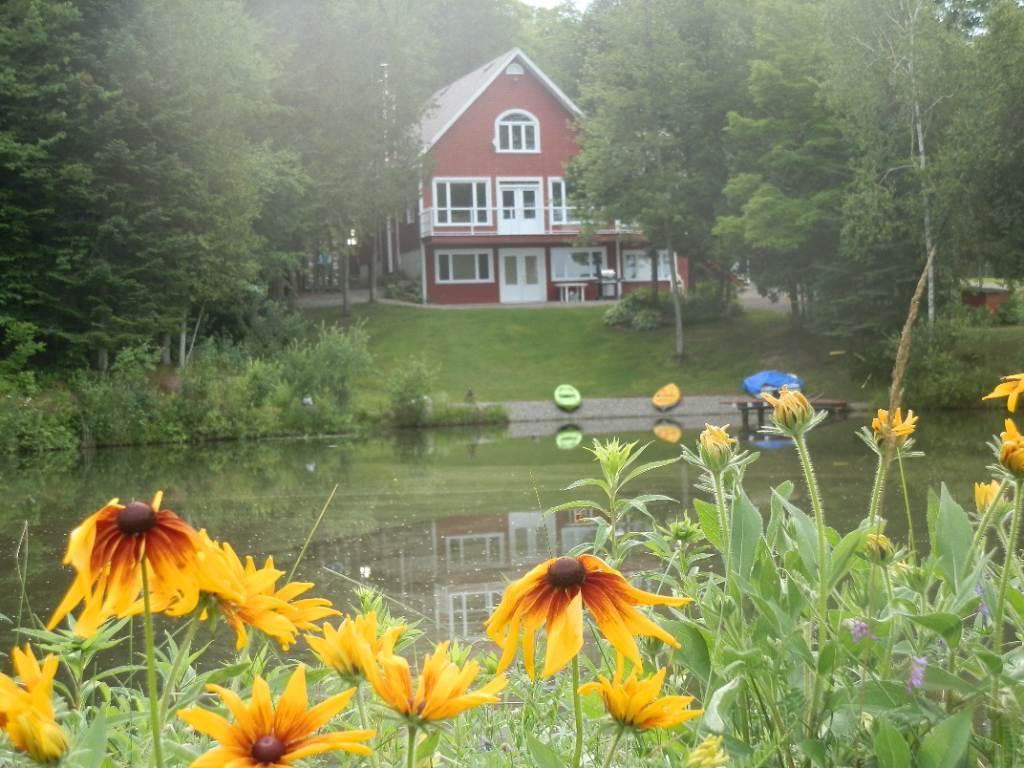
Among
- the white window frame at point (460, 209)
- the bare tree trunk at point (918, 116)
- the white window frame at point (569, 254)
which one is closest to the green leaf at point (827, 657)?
the bare tree trunk at point (918, 116)

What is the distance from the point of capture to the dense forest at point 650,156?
2302 cm

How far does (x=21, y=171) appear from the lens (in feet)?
76.4

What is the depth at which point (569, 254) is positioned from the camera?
136 feet

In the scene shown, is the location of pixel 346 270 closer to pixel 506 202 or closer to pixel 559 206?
pixel 506 202

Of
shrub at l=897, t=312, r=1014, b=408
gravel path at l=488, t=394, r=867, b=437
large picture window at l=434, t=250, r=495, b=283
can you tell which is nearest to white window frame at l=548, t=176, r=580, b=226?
large picture window at l=434, t=250, r=495, b=283

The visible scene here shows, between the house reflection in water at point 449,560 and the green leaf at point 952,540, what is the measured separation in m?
4.34

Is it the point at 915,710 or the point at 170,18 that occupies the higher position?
the point at 170,18

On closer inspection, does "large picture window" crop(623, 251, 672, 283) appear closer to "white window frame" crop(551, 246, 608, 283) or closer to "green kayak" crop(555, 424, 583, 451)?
"white window frame" crop(551, 246, 608, 283)

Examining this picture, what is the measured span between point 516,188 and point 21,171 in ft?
63.2

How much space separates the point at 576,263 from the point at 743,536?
40.0 metres

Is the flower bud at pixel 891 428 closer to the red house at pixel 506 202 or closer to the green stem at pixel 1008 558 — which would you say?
the green stem at pixel 1008 558

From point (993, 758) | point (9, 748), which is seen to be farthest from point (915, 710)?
point (9, 748)

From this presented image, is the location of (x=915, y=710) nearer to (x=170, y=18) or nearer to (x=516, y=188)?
(x=170, y=18)

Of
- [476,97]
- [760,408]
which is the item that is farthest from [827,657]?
[476,97]
